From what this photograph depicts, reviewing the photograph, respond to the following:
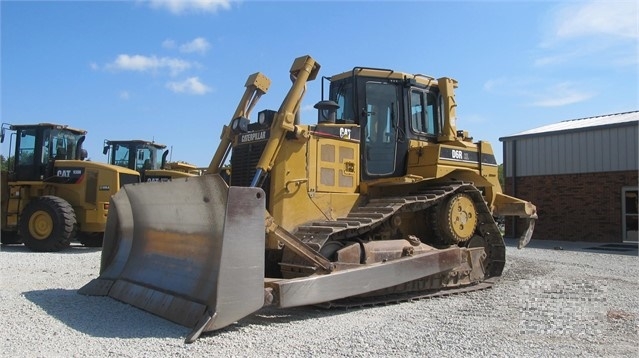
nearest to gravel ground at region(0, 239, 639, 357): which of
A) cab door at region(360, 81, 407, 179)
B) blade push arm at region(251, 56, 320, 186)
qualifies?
blade push arm at region(251, 56, 320, 186)

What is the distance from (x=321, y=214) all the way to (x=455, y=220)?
218 centimetres

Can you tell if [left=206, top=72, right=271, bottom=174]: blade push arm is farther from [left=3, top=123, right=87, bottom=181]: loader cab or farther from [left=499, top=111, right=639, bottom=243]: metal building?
[left=499, top=111, right=639, bottom=243]: metal building

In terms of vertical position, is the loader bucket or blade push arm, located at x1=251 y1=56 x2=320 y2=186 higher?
blade push arm, located at x1=251 y1=56 x2=320 y2=186

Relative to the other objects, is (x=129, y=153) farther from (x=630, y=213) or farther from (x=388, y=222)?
(x=630, y=213)

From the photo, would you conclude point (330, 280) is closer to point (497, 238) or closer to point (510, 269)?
point (497, 238)

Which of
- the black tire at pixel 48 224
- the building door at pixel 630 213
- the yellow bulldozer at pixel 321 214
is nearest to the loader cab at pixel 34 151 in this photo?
the black tire at pixel 48 224

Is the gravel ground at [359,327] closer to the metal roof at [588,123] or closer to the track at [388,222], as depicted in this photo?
the track at [388,222]

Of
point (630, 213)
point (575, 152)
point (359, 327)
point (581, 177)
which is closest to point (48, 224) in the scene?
point (359, 327)

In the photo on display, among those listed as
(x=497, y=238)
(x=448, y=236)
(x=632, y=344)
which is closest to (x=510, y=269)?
(x=497, y=238)

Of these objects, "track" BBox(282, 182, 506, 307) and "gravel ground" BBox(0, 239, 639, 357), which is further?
"track" BBox(282, 182, 506, 307)

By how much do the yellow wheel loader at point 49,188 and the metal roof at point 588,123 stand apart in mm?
14091

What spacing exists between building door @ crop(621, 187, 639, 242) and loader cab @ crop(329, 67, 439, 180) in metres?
11.9

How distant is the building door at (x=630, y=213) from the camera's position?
16.9 m

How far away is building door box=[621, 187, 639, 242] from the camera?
16.9 m
